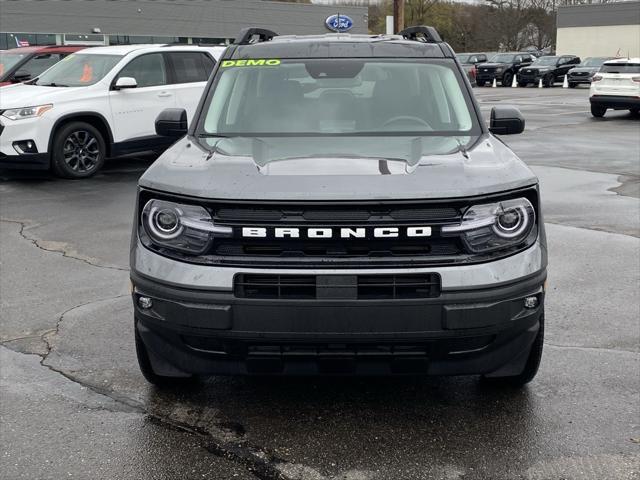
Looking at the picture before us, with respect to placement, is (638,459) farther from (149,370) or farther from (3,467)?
(3,467)

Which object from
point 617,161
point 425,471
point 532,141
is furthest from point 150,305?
point 532,141

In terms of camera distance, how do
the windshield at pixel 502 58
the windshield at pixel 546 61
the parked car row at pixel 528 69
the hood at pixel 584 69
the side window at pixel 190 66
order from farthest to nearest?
the windshield at pixel 502 58 → the windshield at pixel 546 61 → the parked car row at pixel 528 69 → the hood at pixel 584 69 → the side window at pixel 190 66

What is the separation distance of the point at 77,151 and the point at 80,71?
1.32 meters

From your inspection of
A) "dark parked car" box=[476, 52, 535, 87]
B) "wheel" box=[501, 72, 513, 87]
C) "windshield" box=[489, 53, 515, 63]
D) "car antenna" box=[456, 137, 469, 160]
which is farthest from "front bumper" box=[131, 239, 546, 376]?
"windshield" box=[489, 53, 515, 63]

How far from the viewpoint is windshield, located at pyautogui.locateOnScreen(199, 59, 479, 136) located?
4.39 metres

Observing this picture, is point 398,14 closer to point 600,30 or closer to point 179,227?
point 179,227

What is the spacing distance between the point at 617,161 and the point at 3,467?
38.9ft

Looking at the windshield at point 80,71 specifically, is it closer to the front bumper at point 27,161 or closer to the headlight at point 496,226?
the front bumper at point 27,161

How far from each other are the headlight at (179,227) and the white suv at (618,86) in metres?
19.9

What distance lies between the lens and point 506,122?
476cm

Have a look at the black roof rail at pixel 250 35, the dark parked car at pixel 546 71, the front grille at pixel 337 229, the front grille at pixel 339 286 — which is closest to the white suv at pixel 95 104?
the black roof rail at pixel 250 35

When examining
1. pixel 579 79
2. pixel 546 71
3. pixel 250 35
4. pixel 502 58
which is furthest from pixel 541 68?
pixel 250 35

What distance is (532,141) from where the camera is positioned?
631 inches

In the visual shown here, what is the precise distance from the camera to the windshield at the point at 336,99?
439 centimetres
